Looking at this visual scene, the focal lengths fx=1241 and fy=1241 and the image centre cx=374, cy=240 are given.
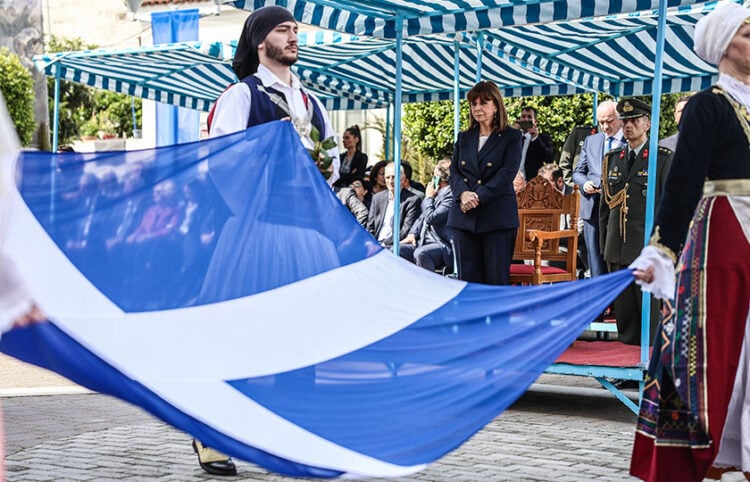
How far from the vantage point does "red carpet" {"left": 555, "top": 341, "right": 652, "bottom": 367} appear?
8172 mm

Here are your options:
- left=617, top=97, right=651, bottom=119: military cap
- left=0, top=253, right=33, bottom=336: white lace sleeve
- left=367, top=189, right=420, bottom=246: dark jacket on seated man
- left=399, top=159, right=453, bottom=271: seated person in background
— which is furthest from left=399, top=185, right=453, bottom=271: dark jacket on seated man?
left=0, top=253, right=33, bottom=336: white lace sleeve

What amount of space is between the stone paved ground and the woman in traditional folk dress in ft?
4.82

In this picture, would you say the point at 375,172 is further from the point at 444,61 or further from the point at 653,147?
the point at 653,147

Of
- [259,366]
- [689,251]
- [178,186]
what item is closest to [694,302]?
[689,251]

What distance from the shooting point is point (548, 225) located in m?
10.2

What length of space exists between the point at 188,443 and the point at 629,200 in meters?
3.82

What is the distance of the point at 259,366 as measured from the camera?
467 cm

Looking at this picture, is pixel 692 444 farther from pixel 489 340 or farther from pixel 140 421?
pixel 140 421

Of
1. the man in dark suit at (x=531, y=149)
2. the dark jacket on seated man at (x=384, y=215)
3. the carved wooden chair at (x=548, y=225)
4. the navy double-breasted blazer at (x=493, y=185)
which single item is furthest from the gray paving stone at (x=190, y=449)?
the man in dark suit at (x=531, y=149)

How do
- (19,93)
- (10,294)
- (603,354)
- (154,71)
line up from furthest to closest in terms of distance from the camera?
(19,93) → (154,71) → (603,354) → (10,294)

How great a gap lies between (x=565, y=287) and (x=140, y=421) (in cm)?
406

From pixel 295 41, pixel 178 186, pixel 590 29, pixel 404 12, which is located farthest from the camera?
pixel 590 29

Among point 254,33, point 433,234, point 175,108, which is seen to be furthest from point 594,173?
point 175,108

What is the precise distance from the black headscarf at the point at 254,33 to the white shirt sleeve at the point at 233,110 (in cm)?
22
